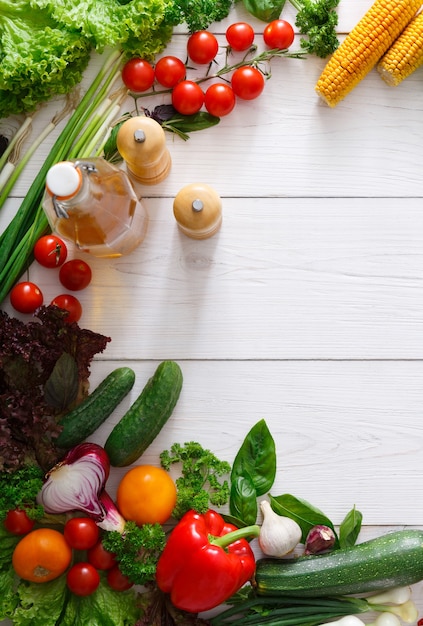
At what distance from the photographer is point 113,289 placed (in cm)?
151

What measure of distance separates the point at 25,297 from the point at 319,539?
0.74 m

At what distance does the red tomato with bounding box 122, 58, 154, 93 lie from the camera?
1.48 m

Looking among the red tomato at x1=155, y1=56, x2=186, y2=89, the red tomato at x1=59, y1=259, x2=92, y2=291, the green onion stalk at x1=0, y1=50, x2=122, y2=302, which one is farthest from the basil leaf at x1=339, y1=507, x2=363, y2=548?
the red tomato at x1=155, y1=56, x2=186, y2=89

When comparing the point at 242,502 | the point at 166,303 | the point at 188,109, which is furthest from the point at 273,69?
the point at 242,502

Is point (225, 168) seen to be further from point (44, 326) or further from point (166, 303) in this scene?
point (44, 326)

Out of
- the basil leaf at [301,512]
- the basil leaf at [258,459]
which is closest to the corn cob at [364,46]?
the basil leaf at [258,459]

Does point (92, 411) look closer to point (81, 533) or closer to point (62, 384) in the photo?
point (62, 384)

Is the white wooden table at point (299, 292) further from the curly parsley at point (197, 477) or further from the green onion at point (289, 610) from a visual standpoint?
the green onion at point (289, 610)

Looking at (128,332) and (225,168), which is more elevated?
(225,168)

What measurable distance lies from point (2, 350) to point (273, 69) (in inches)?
30.8

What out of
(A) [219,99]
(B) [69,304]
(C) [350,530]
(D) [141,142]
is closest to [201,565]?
(C) [350,530]

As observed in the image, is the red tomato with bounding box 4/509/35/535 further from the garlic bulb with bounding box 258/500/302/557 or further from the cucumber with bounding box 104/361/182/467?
the garlic bulb with bounding box 258/500/302/557

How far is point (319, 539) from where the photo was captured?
142 centimetres

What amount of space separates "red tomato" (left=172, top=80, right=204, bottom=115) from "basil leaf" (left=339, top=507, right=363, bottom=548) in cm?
86
